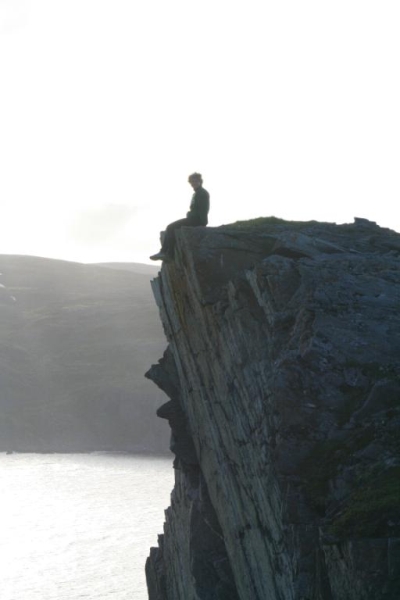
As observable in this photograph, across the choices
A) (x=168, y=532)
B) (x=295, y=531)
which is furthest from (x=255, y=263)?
(x=168, y=532)

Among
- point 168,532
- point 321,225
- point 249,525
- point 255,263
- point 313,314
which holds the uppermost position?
point 321,225

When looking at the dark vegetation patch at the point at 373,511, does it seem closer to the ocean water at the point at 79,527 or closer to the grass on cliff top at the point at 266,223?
the grass on cliff top at the point at 266,223

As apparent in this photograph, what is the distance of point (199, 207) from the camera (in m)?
31.0

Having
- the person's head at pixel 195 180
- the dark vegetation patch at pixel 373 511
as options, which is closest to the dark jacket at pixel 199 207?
the person's head at pixel 195 180

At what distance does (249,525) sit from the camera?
2575 cm

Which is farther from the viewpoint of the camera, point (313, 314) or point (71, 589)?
point (71, 589)

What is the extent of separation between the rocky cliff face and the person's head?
6.95 ft

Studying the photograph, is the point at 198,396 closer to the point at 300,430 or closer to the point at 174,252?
the point at 174,252

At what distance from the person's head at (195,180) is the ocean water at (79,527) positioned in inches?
2141

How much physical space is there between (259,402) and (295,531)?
496 centimetres

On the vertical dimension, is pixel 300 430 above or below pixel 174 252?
below

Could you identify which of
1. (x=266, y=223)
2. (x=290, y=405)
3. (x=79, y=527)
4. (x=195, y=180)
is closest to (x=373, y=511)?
(x=290, y=405)

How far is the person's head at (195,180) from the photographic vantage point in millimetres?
30234

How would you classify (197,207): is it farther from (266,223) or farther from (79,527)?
(79,527)
